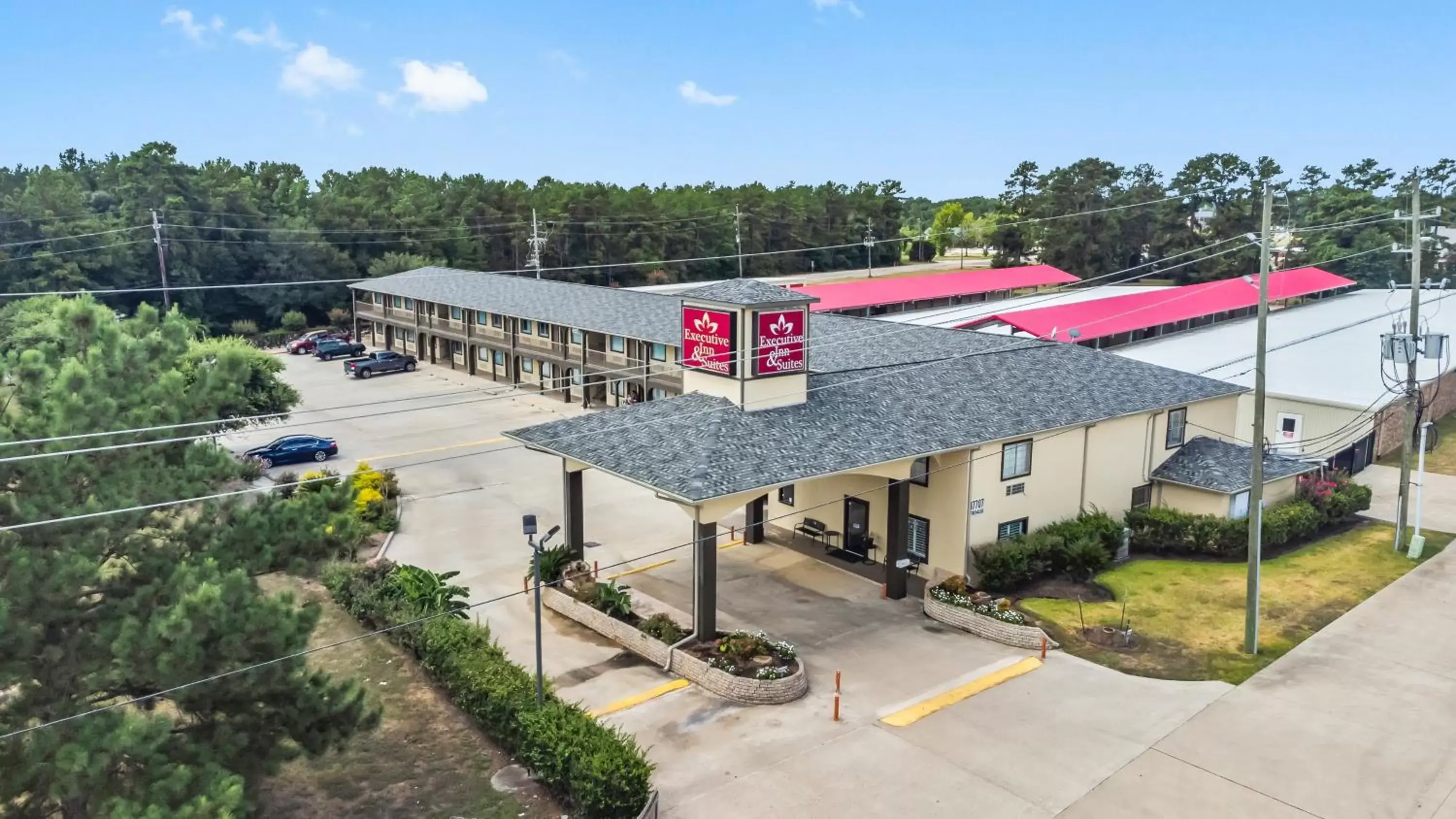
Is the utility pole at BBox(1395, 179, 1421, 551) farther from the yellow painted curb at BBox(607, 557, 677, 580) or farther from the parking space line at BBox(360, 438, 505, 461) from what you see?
the parking space line at BBox(360, 438, 505, 461)

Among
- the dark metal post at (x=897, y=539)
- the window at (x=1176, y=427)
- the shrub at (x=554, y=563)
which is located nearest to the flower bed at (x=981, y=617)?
the dark metal post at (x=897, y=539)

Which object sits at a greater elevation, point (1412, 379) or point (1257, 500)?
point (1412, 379)

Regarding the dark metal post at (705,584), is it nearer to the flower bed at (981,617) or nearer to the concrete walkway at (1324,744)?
the flower bed at (981,617)

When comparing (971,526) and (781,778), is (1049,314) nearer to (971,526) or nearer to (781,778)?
(971,526)

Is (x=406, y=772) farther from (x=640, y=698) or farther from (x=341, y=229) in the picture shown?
(x=341, y=229)

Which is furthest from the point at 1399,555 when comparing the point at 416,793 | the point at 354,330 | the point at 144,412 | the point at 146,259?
the point at 146,259

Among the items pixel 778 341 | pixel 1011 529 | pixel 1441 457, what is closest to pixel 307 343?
pixel 778 341

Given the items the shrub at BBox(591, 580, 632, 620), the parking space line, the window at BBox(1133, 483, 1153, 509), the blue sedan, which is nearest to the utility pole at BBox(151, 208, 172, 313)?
the blue sedan
